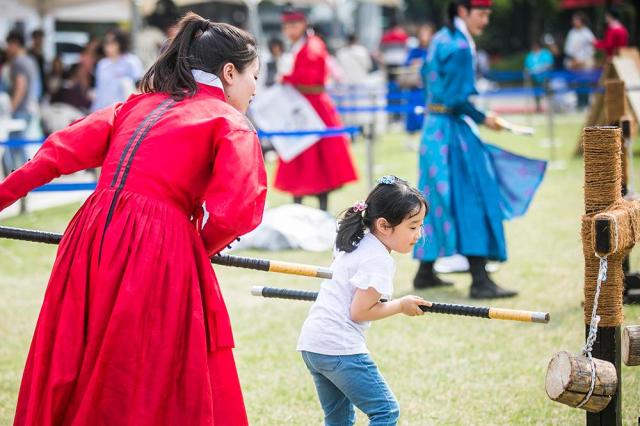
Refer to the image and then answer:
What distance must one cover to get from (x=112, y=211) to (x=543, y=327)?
328 cm

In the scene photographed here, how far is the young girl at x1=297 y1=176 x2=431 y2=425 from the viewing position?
10.2ft

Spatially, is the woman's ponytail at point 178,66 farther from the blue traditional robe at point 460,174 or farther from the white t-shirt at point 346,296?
the blue traditional robe at point 460,174

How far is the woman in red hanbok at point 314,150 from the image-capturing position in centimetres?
888

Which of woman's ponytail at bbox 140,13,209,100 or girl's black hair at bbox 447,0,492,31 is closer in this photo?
woman's ponytail at bbox 140,13,209,100

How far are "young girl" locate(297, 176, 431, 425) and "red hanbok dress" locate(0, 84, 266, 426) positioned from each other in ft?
1.12

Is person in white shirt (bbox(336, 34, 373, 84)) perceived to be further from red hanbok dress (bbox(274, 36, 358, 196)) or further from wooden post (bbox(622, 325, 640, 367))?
wooden post (bbox(622, 325, 640, 367))

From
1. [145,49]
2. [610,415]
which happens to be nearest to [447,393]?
[610,415]

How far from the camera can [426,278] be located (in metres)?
6.38

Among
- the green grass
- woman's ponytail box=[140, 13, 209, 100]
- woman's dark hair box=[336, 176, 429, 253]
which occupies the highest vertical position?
woman's ponytail box=[140, 13, 209, 100]

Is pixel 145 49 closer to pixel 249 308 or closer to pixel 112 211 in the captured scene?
pixel 249 308

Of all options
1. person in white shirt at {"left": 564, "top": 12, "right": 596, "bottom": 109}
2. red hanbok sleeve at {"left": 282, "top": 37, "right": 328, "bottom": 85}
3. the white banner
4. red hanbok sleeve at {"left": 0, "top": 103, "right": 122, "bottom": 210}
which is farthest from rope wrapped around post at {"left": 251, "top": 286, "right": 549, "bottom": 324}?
person in white shirt at {"left": 564, "top": 12, "right": 596, "bottom": 109}

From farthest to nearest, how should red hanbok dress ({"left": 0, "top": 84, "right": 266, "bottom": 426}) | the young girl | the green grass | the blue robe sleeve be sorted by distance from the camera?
the blue robe sleeve
the green grass
the young girl
red hanbok dress ({"left": 0, "top": 84, "right": 266, "bottom": 426})

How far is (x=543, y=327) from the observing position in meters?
5.45

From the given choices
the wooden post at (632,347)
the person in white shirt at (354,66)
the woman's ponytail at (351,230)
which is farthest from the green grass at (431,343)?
the person in white shirt at (354,66)
